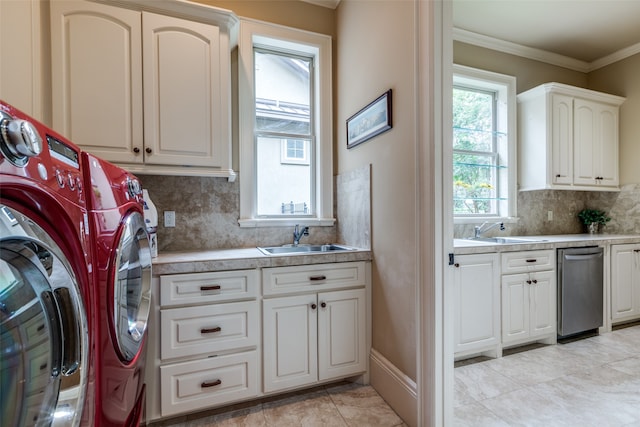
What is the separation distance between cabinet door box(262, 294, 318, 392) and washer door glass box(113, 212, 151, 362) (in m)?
0.67

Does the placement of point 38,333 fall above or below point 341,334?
above

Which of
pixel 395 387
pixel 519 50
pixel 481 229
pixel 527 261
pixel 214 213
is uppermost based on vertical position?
pixel 519 50

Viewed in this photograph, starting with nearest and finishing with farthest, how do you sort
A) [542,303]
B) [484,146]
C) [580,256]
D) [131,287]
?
[131,287] < [542,303] < [580,256] < [484,146]

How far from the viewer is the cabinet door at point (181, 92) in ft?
5.98

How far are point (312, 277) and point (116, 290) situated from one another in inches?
45.0

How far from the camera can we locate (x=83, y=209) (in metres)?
0.71

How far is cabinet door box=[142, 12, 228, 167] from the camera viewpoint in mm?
1821

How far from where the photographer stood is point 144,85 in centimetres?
180

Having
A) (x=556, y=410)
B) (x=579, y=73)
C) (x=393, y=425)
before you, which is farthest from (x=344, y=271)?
(x=579, y=73)

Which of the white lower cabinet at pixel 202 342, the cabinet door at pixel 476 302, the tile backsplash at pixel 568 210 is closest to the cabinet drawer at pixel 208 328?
the white lower cabinet at pixel 202 342

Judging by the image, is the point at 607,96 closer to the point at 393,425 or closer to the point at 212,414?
the point at 393,425

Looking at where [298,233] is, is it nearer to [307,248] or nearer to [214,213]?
[307,248]

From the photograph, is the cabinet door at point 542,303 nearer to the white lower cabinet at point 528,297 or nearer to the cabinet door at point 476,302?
the white lower cabinet at point 528,297

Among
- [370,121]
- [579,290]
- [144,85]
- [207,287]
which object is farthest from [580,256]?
[144,85]
